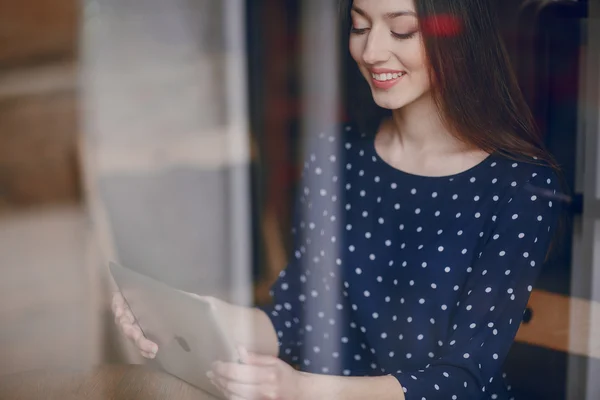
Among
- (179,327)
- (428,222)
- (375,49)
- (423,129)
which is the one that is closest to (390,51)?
(375,49)

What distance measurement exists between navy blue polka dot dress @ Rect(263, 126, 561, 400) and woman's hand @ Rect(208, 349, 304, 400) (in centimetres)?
8

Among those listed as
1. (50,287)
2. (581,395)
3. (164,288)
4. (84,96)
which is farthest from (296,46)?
(581,395)

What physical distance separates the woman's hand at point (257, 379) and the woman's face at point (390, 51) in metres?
0.45

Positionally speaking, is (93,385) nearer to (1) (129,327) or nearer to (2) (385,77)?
(1) (129,327)

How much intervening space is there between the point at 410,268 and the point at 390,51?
33cm

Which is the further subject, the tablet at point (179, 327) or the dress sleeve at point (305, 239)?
the dress sleeve at point (305, 239)

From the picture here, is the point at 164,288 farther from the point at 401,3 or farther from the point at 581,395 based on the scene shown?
the point at 581,395

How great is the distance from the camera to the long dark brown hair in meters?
Answer: 1.04

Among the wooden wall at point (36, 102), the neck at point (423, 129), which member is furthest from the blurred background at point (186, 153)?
the neck at point (423, 129)

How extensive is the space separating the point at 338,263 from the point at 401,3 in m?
0.43

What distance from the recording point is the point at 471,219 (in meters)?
1.06

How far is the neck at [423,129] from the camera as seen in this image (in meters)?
1.08

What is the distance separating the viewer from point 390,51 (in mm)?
1049

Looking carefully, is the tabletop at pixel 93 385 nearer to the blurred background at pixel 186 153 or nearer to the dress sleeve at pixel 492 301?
the blurred background at pixel 186 153
